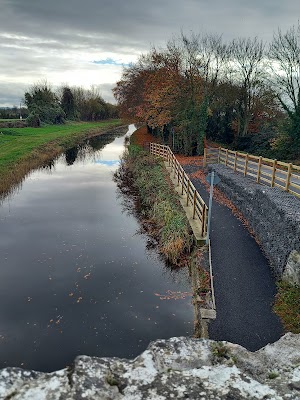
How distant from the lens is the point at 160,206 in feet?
56.6

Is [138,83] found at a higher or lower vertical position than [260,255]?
higher

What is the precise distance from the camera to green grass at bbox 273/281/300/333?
830cm

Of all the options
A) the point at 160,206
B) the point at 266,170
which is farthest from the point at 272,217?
the point at 266,170

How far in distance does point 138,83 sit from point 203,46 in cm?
873

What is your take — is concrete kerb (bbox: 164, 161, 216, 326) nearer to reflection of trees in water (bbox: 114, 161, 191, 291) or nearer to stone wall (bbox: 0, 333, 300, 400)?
reflection of trees in water (bbox: 114, 161, 191, 291)

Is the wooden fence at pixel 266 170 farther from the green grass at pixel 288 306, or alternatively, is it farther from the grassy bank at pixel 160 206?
the green grass at pixel 288 306

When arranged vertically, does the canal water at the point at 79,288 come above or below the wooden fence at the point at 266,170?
below

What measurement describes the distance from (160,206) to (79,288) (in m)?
7.53

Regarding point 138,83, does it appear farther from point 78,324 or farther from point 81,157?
point 78,324

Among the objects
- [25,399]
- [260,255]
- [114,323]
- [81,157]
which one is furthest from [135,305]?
[81,157]

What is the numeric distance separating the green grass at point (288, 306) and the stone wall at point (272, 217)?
0.74m

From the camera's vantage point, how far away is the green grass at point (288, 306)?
8305 millimetres

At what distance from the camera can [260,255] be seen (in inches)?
464

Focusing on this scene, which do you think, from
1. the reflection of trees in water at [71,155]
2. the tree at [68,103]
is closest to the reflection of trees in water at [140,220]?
the reflection of trees in water at [71,155]
